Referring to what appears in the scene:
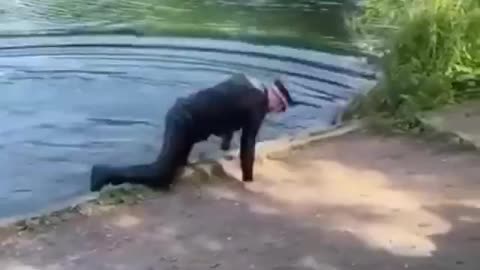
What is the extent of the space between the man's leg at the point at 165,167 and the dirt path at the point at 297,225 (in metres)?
0.18

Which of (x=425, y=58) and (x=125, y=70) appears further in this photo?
(x=125, y=70)

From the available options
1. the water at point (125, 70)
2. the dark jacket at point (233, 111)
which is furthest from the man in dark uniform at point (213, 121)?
the water at point (125, 70)

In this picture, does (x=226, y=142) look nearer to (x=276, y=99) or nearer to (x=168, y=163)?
(x=168, y=163)

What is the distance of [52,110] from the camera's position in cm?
1114

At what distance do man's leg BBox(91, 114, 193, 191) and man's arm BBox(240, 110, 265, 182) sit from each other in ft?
1.37

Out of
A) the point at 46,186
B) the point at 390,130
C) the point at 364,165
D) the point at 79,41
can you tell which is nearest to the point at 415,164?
the point at 364,165

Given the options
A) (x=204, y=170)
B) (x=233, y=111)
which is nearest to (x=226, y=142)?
(x=204, y=170)

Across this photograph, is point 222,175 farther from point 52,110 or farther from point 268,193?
point 52,110

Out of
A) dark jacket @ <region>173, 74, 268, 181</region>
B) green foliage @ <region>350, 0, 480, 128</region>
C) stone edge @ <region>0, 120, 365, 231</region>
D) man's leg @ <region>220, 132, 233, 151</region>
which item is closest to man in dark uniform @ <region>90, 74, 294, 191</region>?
dark jacket @ <region>173, 74, 268, 181</region>

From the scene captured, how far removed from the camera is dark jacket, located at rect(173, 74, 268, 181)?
777 cm

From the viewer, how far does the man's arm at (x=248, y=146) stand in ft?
25.9

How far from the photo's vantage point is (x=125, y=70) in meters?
12.8

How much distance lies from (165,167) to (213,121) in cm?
51

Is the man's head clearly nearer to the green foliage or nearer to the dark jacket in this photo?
the dark jacket
